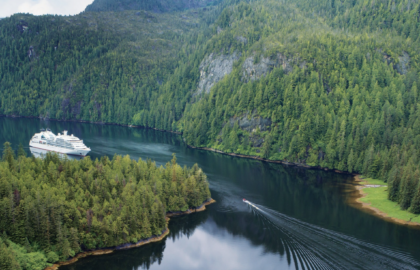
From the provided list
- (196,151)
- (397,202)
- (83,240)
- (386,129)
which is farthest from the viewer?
(196,151)

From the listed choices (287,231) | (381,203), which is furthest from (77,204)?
(381,203)

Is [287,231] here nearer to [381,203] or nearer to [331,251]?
[331,251]

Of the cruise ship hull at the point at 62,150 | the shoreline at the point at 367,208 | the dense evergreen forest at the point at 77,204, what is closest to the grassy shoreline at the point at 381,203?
the shoreline at the point at 367,208

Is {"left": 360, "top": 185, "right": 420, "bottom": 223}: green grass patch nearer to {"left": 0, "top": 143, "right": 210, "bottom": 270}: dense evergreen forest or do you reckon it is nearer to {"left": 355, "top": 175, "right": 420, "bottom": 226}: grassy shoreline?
{"left": 355, "top": 175, "right": 420, "bottom": 226}: grassy shoreline

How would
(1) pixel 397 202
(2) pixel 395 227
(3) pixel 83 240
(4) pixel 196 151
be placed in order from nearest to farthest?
(3) pixel 83 240
(2) pixel 395 227
(1) pixel 397 202
(4) pixel 196 151

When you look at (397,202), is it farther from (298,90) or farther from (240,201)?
(298,90)

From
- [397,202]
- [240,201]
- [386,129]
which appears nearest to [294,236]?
[240,201]
